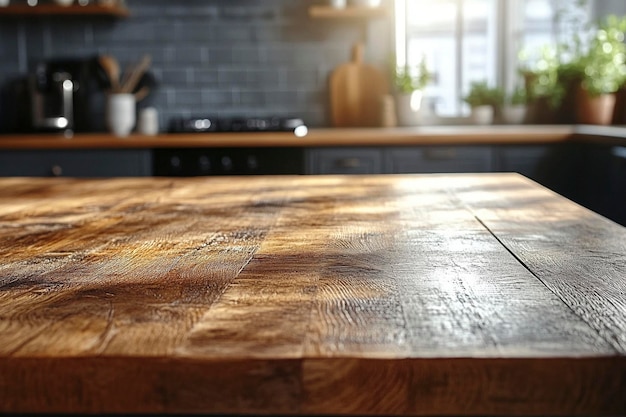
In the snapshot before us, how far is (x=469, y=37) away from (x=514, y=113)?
0.48m

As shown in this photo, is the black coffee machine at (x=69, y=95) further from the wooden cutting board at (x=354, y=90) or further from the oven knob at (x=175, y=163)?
the wooden cutting board at (x=354, y=90)

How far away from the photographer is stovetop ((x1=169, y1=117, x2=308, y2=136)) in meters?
3.75

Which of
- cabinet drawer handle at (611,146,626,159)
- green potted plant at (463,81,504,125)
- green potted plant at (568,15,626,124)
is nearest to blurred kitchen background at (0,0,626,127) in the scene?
green potted plant at (463,81,504,125)

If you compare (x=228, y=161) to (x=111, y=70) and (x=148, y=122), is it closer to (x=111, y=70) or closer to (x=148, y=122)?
(x=148, y=122)

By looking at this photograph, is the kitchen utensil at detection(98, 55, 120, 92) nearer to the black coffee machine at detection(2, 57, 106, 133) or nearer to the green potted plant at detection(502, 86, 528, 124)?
the black coffee machine at detection(2, 57, 106, 133)

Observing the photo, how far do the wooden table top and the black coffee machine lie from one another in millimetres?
2863

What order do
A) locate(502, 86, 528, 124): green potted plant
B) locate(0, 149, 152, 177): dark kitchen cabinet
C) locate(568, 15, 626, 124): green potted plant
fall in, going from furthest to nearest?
locate(502, 86, 528, 124): green potted plant
locate(568, 15, 626, 124): green potted plant
locate(0, 149, 152, 177): dark kitchen cabinet

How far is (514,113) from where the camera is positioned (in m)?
4.15

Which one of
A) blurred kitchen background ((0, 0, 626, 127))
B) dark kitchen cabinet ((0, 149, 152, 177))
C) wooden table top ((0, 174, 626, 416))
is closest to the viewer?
wooden table top ((0, 174, 626, 416))

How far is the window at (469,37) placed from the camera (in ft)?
13.8

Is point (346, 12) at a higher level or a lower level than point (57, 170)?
higher

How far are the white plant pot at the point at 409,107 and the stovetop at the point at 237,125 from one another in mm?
524

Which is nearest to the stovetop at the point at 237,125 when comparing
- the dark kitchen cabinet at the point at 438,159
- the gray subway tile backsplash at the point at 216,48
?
the gray subway tile backsplash at the point at 216,48

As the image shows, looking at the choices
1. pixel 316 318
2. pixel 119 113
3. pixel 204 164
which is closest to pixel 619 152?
pixel 204 164
